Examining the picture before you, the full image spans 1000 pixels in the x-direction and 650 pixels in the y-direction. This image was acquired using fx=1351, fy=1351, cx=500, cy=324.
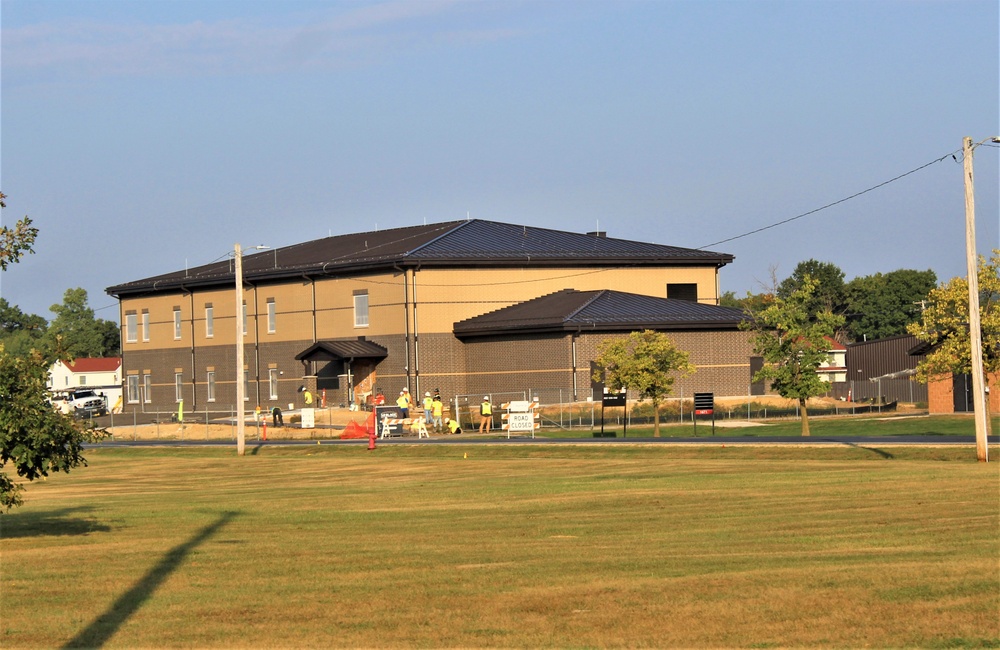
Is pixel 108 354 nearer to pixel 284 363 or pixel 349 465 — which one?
pixel 284 363

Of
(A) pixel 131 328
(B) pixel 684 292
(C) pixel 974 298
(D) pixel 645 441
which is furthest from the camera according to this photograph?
(A) pixel 131 328

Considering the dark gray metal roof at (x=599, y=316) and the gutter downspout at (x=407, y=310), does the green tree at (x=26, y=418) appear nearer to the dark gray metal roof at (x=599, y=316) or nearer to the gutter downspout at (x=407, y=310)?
the dark gray metal roof at (x=599, y=316)

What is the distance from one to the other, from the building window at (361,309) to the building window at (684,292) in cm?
1880

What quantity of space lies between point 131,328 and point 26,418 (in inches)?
3027

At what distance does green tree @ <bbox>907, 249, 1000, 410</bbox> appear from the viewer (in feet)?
142

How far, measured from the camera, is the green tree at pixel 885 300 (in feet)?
506

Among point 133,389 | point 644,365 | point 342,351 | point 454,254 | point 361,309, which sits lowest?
point 133,389

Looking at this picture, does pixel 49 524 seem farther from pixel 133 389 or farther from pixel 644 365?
pixel 133 389

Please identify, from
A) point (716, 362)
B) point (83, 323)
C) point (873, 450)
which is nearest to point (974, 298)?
point (873, 450)

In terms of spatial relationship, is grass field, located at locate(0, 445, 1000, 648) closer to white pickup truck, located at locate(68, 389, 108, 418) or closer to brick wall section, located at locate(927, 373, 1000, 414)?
brick wall section, located at locate(927, 373, 1000, 414)

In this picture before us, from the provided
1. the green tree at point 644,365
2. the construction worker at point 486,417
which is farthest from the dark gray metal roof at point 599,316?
the green tree at point 644,365

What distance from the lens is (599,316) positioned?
69812 mm

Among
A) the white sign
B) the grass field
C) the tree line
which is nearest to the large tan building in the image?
the white sign

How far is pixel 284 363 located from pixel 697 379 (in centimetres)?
2502
